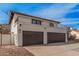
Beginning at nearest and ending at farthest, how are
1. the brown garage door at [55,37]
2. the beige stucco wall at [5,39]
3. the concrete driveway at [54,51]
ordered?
the concrete driveway at [54,51] < the beige stucco wall at [5,39] < the brown garage door at [55,37]

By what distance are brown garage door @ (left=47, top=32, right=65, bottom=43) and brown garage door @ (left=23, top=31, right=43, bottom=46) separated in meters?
1.42

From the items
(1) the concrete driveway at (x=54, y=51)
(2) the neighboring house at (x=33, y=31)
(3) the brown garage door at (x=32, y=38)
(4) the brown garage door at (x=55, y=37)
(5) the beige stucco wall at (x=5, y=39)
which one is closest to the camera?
(1) the concrete driveway at (x=54, y=51)

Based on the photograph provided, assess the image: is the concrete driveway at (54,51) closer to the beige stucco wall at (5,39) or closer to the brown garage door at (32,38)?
the brown garage door at (32,38)

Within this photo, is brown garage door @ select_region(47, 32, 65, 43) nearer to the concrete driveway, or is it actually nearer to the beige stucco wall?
the concrete driveway

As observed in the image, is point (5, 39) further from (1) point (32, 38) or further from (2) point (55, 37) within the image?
(2) point (55, 37)

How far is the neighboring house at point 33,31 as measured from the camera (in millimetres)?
14547

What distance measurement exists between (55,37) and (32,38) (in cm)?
367

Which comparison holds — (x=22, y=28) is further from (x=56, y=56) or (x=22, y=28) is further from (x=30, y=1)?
(x=56, y=56)

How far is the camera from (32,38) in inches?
607

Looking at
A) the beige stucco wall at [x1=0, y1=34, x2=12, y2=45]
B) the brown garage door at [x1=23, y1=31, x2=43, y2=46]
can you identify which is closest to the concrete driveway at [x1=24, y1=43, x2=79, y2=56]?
the brown garage door at [x1=23, y1=31, x2=43, y2=46]

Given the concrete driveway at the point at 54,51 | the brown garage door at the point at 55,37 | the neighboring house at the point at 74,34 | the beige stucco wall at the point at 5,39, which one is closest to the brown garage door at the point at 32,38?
the brown garage door at the point at 55,37

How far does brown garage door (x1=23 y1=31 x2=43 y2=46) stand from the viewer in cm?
1484

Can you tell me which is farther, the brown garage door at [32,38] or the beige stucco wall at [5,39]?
the beige stucco wall at [5,39]

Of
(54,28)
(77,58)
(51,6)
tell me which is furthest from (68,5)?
(54,28)
